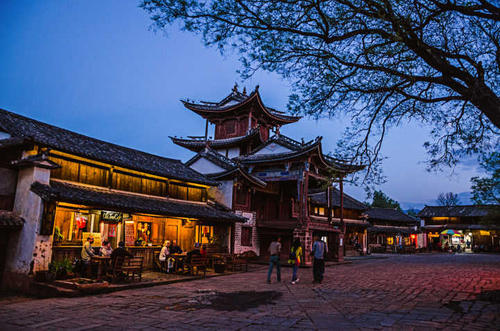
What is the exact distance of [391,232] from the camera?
43.3 m

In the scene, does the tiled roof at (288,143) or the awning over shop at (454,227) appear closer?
the tiled roof at (288,143)

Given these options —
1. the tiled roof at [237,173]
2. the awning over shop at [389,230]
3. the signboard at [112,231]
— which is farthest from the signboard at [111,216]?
the awning over shop at [389,230]

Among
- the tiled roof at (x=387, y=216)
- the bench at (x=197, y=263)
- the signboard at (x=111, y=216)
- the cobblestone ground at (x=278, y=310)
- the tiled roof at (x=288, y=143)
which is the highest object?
Answer: the tiled roof at (x=288, y=143)

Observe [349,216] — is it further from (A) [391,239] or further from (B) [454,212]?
(B) [454,212]

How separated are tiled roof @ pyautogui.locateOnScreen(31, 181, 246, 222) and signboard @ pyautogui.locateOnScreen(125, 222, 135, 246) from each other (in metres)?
1.07

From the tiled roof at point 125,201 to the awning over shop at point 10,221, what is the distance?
3.24 ft

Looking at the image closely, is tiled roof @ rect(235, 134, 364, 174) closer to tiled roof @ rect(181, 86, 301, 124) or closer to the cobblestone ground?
tiled roof @ rect(181, 86, 301, 124)

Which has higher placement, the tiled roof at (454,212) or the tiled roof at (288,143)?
the tiled roof at (288,143)

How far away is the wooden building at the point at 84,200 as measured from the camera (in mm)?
10586

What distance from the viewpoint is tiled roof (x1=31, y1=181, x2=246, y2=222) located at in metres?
11.0

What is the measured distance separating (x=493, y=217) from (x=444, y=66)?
3304 centimetres

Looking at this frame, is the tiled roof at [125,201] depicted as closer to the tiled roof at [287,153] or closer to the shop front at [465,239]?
the tiled roof at [287,153]

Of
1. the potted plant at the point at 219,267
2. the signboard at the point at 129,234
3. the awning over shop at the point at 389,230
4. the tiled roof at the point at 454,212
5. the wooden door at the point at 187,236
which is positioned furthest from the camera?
the tiled roof at the point at 454,212

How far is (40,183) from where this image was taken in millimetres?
10852
